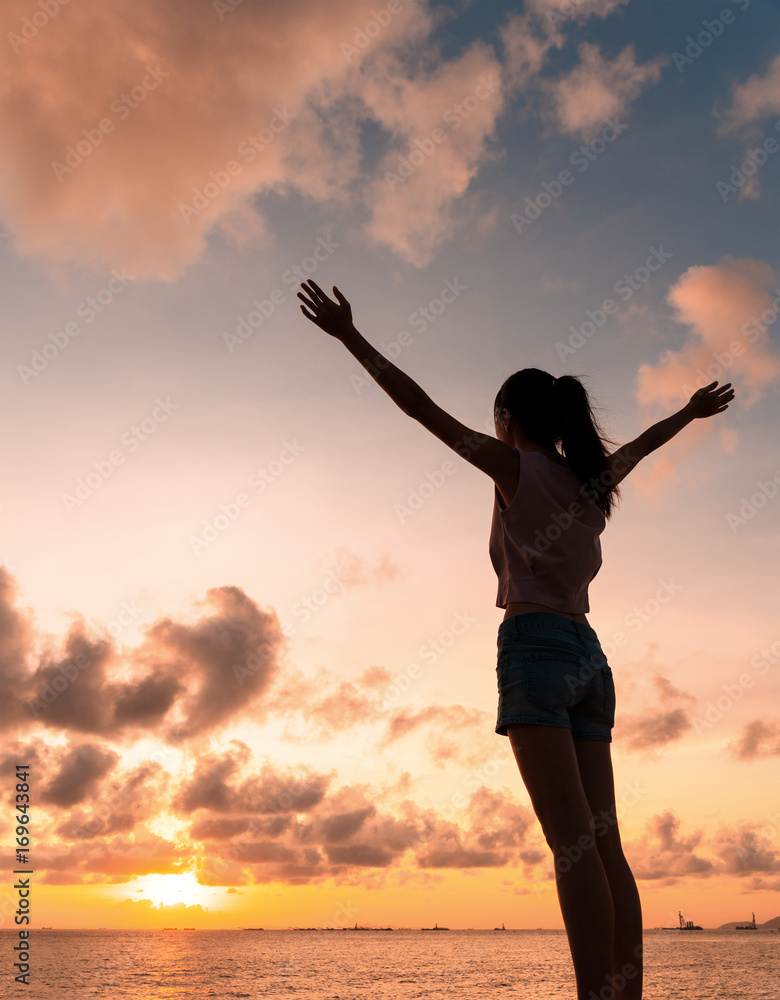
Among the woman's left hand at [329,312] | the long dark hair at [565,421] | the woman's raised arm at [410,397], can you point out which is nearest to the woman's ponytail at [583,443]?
the long dark hair at [565,421]

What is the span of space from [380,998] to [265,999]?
9.05m

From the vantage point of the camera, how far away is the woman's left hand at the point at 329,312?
2.80 meters

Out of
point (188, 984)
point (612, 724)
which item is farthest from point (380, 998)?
point (612, 724)

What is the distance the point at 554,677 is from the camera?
2549 mm

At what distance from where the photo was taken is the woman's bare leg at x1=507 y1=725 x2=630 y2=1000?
238cm

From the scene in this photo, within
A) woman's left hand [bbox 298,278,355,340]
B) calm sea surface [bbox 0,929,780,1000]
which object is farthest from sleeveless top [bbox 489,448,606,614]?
calm sea surface [bbox 0,929,780,1000]

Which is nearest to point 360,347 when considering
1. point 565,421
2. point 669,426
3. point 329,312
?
point 329,312

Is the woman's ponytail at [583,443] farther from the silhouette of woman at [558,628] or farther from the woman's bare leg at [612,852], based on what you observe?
the woman's bare leg at [612,852]

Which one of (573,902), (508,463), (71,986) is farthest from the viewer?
(71,986)

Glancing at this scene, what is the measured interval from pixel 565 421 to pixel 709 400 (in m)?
1.25

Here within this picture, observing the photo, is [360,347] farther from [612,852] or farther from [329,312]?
[612,852]

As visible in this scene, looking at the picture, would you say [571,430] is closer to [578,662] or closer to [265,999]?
[578,662]

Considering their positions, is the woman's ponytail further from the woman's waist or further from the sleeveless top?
the woman's waist

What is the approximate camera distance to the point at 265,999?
57.2 metres
